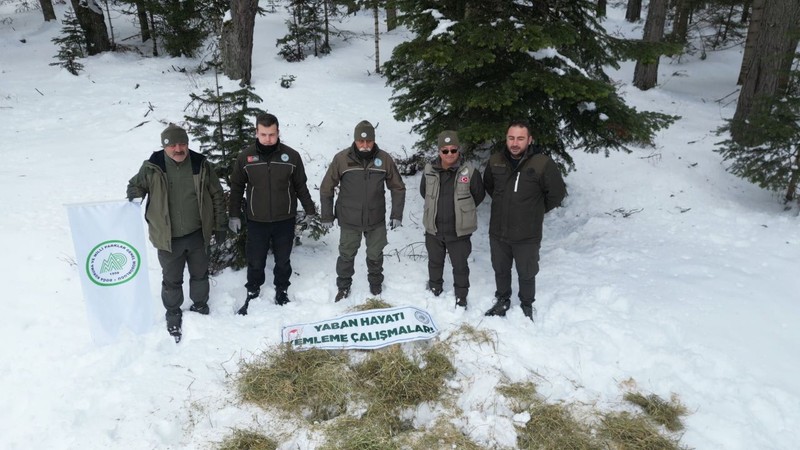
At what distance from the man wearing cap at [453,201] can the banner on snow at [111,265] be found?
305 centimetres

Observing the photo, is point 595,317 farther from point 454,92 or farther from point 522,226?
point 454,92

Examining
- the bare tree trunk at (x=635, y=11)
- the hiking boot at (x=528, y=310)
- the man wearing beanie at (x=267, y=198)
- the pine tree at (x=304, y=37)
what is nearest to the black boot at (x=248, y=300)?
the man wearing beanie at (x=267, y=198)

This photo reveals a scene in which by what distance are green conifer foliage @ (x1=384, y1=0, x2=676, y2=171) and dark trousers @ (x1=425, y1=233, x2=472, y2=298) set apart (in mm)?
1291

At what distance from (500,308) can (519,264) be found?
1.92ft

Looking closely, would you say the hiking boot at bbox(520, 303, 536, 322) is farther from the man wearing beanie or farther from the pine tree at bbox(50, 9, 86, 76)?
the pine tree at bbox(50, 9, 86, 76)

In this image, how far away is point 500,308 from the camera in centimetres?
525

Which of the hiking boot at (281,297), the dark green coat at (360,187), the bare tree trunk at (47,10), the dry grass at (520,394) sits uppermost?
the bare tree trunk at (47,10)

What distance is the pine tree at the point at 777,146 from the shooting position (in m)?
7.51

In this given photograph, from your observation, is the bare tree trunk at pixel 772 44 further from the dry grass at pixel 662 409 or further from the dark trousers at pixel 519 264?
the dry grass at pixel 662 409

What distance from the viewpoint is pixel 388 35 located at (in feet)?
70.4

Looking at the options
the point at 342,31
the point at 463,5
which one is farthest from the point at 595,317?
the point at 342,31

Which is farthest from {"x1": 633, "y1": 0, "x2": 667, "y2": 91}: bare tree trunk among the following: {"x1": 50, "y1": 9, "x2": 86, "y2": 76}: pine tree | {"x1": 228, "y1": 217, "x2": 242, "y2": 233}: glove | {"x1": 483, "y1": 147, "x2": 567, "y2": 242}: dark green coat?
{"x1": 50, "y1": 9, "x2": 86, "y2": 76}: pine tree

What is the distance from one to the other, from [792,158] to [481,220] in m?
5.77

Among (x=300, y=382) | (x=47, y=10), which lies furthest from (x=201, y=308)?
(x=47, y=10)
